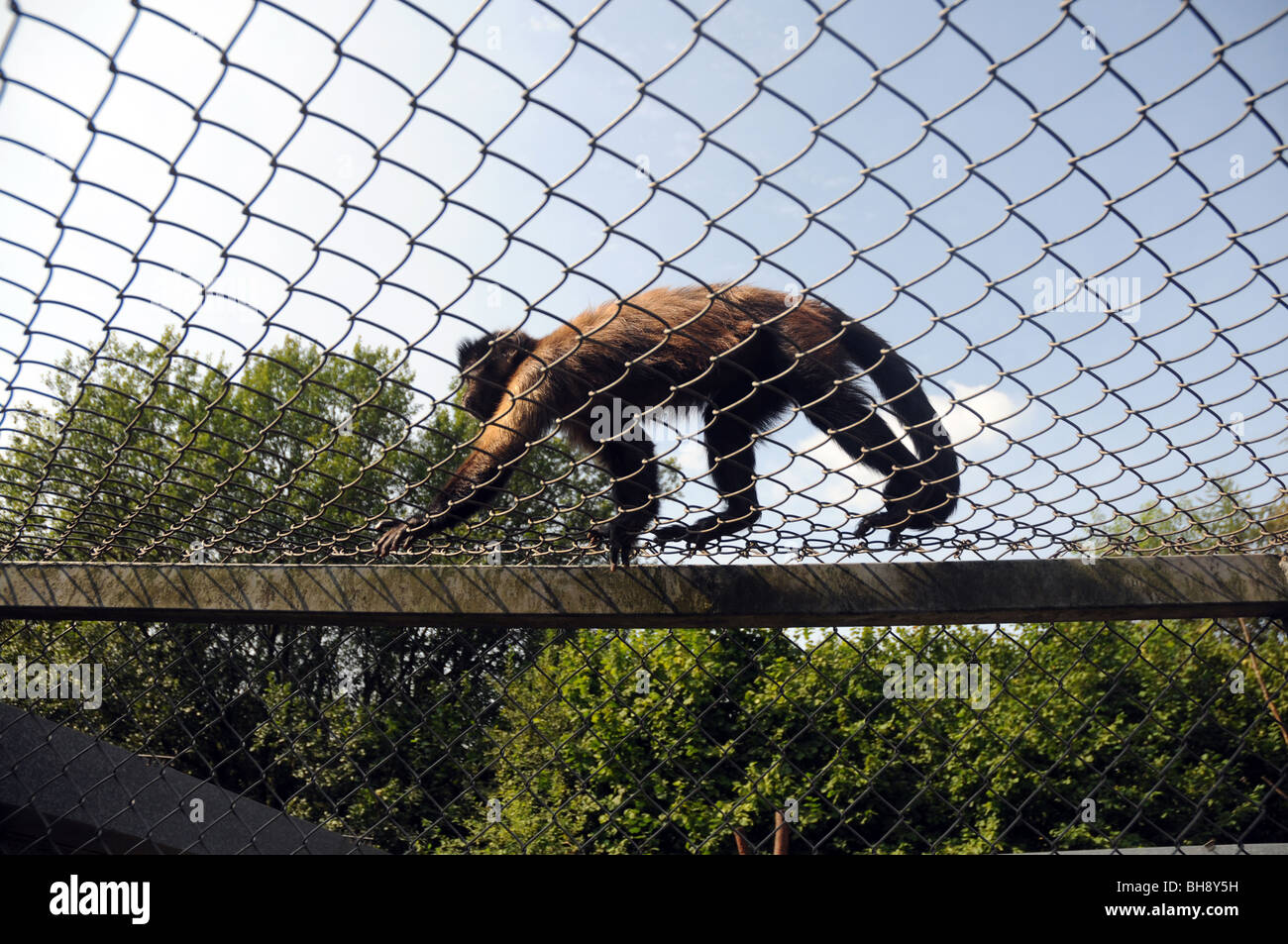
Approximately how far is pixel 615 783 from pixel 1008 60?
26.9 feet

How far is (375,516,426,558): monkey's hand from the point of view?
2424 millimetres

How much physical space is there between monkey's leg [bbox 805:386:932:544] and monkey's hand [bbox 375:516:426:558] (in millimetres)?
1230

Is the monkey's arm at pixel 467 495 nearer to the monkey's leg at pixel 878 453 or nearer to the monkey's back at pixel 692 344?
the monkey's back at pixel 692 344

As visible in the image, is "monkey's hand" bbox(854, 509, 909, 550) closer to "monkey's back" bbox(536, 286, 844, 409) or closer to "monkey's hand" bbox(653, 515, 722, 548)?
"monkey's hand" bbox(653, 515, 722, 548)

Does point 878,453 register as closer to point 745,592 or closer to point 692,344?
point 692,344

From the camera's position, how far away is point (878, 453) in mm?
2723

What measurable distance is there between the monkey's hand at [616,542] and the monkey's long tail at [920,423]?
30.5 inches

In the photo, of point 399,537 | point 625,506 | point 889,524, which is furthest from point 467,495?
point 889,524

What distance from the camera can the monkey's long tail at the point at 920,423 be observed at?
91.0 inches

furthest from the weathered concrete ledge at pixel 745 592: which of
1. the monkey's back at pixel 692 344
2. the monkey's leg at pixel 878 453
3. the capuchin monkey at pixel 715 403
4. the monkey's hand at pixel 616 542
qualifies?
the monkey's back at pixel 692 344

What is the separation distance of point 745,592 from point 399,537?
103 cm

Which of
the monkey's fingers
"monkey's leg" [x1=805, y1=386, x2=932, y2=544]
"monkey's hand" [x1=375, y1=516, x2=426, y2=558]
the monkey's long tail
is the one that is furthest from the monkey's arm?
the monkey's long tail

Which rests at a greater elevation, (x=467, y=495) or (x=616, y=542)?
(x=467, y=495)

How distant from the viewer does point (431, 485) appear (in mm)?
2258
